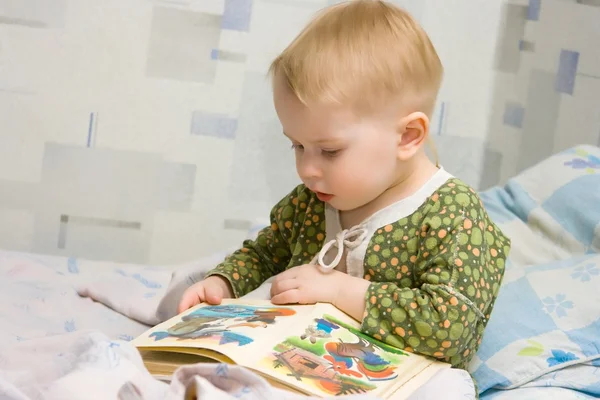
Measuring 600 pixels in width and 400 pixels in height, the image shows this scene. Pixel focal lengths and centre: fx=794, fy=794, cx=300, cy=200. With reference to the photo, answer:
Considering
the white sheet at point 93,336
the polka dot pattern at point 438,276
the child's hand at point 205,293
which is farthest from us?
the child's hand at point 205,293


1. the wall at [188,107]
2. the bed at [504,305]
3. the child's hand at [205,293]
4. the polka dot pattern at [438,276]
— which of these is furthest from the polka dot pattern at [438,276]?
the wall at [188,107]

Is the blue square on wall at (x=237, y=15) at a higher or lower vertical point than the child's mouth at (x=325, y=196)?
higher

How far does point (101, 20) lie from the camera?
1696 mm

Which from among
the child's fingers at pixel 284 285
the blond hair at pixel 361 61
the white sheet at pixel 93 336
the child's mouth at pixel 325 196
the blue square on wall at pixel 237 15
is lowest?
the white sheet at pixel 93 336

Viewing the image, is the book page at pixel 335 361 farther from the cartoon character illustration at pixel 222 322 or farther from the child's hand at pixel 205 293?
the child's hand at pixel 205 293

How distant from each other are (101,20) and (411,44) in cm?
92

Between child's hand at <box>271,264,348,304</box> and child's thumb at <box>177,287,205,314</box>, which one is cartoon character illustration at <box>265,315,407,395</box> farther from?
child's thumb at <box>177,287,205,314</box>

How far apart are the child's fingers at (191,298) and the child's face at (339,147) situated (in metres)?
0.21

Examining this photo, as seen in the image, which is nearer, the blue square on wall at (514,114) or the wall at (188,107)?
the wall at (188,107)

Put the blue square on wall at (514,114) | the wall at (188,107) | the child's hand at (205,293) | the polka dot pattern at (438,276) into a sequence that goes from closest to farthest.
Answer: the polka dot pattern at (438,276)
the child's hand at (205,293)
the wall at (188,107)
the blue square on wall at (514,114)

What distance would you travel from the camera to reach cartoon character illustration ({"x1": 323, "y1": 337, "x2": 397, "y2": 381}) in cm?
87

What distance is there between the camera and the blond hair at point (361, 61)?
959mm

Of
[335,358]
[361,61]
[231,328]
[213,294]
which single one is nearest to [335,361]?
[335,358]

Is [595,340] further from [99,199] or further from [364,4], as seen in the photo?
[99,199]
